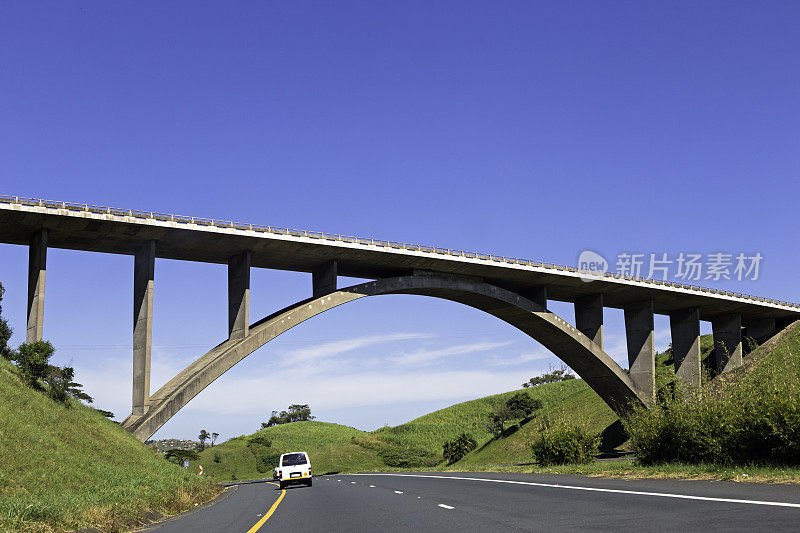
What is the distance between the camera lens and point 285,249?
166 ft

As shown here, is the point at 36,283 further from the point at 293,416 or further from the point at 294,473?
the point at 293,416

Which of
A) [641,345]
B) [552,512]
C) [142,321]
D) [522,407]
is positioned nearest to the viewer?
[552,512]

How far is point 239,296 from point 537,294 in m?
28.6

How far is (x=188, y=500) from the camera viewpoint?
21891mm

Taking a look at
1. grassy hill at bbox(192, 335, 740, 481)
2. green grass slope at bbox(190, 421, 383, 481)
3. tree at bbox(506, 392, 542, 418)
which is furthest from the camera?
green grass slope at bbox(190, 421, 383, 481)

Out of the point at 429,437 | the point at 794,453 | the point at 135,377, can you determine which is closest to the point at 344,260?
the point at 135,377

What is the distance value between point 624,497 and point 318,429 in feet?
478

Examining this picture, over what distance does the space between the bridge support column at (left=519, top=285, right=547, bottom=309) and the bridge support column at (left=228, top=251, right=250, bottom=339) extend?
27.8 meters

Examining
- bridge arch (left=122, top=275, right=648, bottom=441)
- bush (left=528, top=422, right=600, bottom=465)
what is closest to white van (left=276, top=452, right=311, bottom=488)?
bush (left=528, top=422, right=600, bottom=465)

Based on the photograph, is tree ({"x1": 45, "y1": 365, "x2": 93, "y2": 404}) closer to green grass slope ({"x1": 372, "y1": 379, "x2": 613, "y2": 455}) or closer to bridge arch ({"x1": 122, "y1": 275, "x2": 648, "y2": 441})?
bridge arch ({"x1": 122, "y1": 275, "x2": 648, "y2": 441})

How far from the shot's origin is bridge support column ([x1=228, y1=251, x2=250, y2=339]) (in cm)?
4866

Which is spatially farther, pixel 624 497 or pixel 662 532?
pixel 624 497

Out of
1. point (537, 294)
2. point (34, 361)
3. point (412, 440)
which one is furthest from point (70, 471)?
point (412, 440)

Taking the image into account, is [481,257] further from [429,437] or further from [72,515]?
[429,437]
